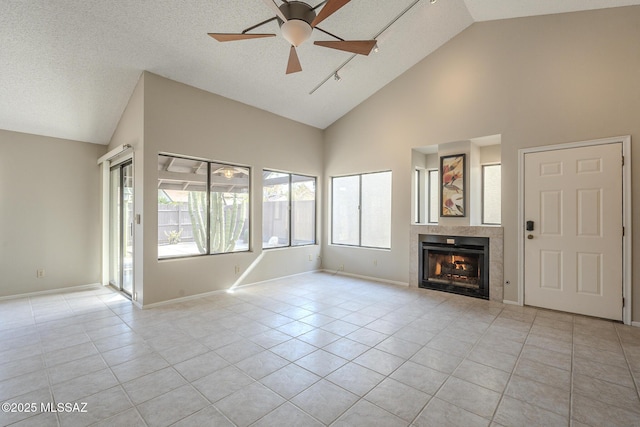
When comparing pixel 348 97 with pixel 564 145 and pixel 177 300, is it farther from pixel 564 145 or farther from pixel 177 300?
pixel 177 300

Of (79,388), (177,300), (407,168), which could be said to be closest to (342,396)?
(79,388)

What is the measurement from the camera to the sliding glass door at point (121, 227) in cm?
Answer: 480

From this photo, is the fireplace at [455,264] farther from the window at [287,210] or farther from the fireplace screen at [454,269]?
the window at [287,210]

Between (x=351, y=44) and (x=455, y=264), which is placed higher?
(x=351, y=44)

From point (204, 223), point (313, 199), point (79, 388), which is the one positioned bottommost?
point (79, 388)

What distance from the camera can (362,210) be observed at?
628 centimetres

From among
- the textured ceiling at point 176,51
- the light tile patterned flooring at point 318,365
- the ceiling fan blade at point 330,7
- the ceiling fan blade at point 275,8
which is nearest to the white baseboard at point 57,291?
the light tile patterned flooring at point 318,365

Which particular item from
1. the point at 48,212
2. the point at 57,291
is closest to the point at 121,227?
the point at 48,212

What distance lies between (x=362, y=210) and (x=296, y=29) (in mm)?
4067

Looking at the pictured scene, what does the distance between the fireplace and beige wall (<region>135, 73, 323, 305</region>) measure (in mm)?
2503

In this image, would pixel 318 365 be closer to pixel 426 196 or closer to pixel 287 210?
pixel 287 210

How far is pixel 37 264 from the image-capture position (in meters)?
4.84

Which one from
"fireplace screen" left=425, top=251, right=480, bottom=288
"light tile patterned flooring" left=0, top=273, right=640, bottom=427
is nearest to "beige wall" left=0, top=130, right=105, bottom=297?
"light tile patterned flooring" left=0, top=273, right=640, bottom=427

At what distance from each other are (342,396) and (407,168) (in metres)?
4.16
